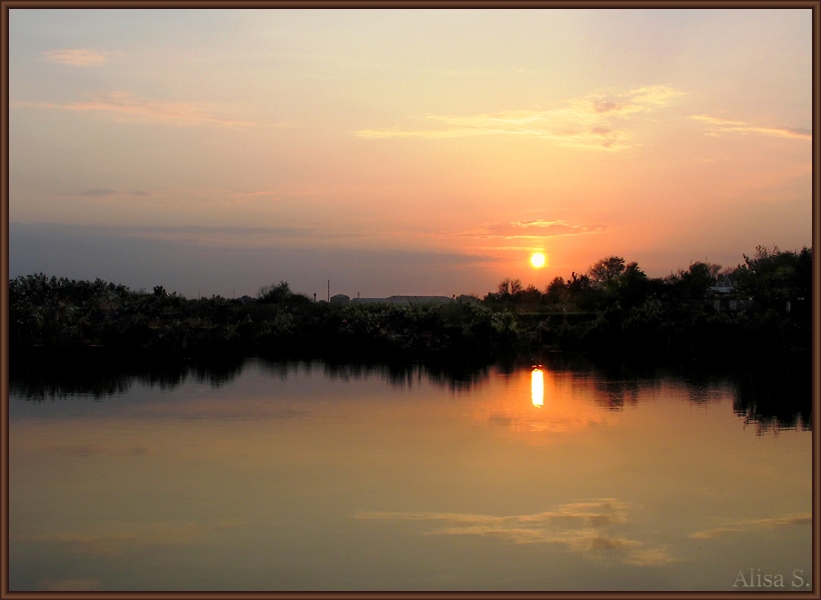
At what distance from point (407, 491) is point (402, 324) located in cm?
1959

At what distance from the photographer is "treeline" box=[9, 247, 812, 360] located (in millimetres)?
28891

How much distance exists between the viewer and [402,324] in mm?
30406

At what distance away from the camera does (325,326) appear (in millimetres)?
30906

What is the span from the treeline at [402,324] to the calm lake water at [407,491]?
982cm

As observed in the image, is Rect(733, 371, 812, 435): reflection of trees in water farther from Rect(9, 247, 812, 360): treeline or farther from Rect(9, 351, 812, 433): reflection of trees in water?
Rect(9, 247, 812, 360): treeline

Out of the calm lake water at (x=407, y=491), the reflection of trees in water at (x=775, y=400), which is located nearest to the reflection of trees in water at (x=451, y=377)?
the reflection of trees in water at (x=775, y=400)

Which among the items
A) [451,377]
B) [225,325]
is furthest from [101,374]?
[451,377]

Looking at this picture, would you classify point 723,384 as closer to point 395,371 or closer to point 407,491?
point 395,371

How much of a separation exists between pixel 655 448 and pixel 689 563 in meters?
5.38

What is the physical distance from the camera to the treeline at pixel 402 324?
28.9 m

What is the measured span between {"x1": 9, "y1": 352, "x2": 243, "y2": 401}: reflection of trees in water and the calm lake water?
0.39m

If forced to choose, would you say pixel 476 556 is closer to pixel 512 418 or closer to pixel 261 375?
pixel 512 418

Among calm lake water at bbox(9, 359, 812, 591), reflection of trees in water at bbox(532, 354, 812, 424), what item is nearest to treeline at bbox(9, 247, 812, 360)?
reflection of trees in water at bbox(532, 354, 812, 424)

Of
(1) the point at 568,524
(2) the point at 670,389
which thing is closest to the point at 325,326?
(2) the point at 670,389
